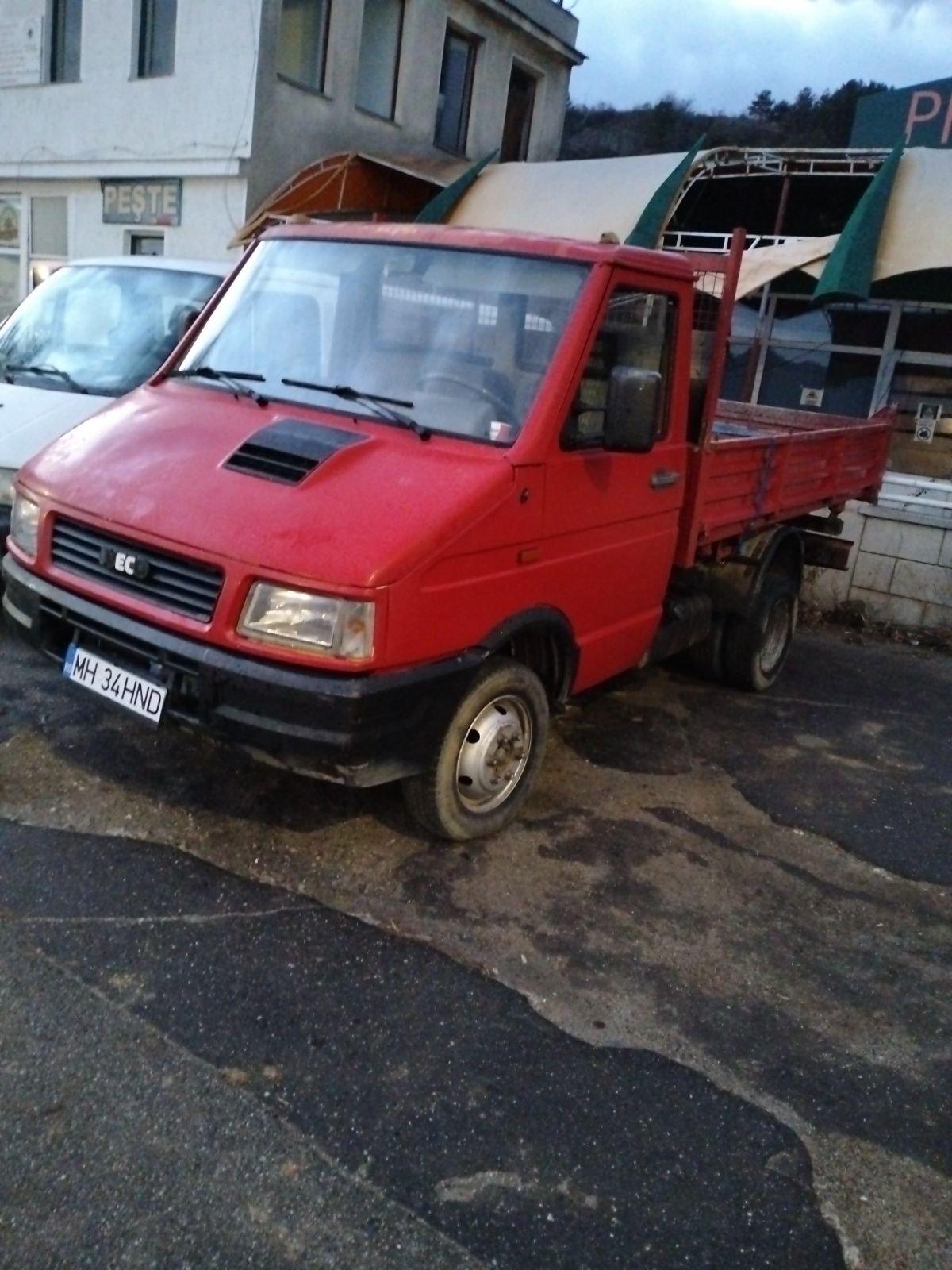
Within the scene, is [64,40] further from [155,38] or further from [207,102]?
[207,102]

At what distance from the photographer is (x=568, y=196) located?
12.3 m

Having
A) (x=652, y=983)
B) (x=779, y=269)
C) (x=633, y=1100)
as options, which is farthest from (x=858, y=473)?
(x=633, y=1100)

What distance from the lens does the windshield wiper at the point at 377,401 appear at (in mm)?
3818

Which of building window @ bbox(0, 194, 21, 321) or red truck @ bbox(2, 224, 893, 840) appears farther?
building window @ bbox(0, 194, 21, 321)

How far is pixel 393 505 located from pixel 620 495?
4.09 feet

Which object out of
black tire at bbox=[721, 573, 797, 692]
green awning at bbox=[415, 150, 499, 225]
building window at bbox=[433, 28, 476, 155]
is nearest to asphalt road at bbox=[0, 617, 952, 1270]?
black tire at bbox=[721, 573, 797, 692]

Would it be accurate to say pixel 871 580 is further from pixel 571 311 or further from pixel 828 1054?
pixel 828 1054

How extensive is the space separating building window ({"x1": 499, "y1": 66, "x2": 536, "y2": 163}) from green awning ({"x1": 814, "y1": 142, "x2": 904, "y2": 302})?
8.30 meters

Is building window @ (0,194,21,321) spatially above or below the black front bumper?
above

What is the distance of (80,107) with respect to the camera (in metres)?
14.2

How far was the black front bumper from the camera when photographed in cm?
327

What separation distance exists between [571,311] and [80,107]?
522 inches

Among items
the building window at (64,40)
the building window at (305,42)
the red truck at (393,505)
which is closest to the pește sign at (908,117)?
the building window at (305,42)

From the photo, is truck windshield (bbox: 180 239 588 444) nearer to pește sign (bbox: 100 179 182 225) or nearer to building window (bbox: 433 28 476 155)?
pește sign (bbox: 100 179 182 225)
